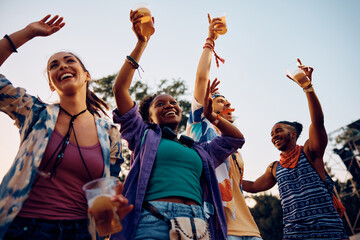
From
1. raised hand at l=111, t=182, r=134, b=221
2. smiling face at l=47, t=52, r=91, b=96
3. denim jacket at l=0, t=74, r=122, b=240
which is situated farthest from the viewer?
smiling face at l=47, t=52, r=91, b=96

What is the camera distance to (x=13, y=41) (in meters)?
1.81

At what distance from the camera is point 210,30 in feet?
11.3

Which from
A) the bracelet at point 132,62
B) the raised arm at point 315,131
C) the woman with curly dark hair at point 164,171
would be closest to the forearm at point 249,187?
the raised arm at point 315,131

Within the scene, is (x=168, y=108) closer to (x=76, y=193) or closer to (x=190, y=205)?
(x=190, y=205)

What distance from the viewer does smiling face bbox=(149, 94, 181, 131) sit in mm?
2580

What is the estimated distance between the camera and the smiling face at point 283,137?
3656mm

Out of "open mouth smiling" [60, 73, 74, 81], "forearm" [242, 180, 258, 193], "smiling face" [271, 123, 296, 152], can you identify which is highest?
"open mouth smiling" [60, 73, 74, 81]

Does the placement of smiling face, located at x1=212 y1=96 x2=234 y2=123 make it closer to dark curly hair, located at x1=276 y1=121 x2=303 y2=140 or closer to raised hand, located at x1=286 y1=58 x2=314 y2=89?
raised hand, located at x1=286 y1=58 x2=314 y2=89

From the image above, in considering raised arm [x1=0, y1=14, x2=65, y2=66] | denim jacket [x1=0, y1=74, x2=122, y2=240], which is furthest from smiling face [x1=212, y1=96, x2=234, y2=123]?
raised arm [x1=0, y1=14, x2=65, y2=66]

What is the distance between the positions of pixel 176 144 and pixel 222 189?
2.48 feet

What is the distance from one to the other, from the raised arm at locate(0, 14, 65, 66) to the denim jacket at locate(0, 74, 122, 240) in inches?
7.2

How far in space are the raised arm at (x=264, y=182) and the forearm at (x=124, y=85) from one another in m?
2.42

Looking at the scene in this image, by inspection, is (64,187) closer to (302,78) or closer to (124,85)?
(124,85)

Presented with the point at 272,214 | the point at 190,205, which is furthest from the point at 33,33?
the point at 272,214
